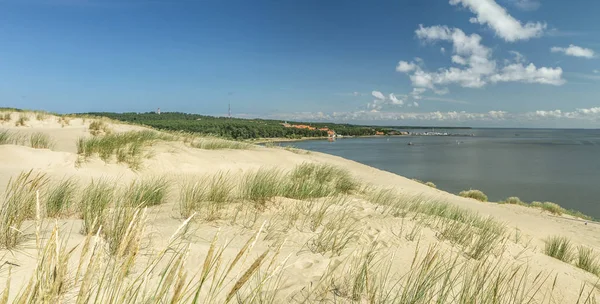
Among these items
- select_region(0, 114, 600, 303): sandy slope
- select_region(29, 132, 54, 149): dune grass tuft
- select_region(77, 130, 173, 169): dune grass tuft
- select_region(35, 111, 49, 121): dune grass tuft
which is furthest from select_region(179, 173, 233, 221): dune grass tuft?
select_region(35, 111, 49, 121): dune grass tuft

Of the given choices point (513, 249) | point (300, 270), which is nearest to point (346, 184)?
point (513, 249)

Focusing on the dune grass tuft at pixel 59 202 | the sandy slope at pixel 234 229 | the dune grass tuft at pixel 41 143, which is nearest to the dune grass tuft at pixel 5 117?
the sandy slope at pixel 234 229

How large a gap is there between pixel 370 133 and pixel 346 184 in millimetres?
139238

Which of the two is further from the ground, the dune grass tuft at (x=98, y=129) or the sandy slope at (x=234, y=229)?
Result: the dune grass tuft at (x=98, y=129)

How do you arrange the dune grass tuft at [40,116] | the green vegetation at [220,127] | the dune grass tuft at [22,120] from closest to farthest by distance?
the dune grass tuft at [22,120] → the dune grass tuft at [40,116] → the green vegetation at [220,127]

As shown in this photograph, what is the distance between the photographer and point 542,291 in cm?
339

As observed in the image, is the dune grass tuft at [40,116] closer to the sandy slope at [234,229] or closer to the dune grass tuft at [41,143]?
the sandy slope at [234,229]

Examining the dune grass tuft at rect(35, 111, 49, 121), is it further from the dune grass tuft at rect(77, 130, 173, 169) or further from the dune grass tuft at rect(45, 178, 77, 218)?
the dune grass tuft at rect(45, 178, 77, 218)

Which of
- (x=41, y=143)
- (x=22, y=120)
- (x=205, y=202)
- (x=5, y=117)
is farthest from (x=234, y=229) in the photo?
(x=5, y=117)

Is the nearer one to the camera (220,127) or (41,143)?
(41,143)

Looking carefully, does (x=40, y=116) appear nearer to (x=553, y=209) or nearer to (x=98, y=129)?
(x=98, y=129)

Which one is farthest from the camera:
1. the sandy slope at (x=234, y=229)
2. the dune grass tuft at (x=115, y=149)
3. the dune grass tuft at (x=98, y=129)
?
the dune grass tuft at (x=98, y=129)

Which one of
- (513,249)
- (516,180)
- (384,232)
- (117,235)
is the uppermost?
(117,235)

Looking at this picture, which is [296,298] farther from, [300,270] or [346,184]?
[346,184]
